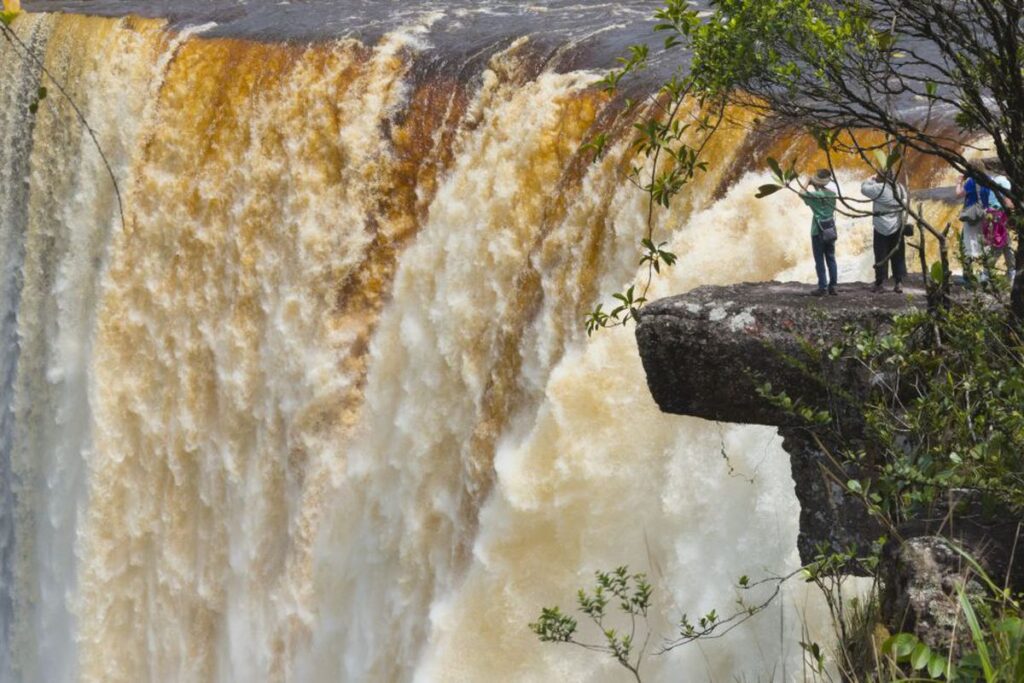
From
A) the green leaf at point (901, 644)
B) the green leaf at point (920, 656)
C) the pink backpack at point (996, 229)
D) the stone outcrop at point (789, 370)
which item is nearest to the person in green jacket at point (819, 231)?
the stone outcrop at point (789, 370)

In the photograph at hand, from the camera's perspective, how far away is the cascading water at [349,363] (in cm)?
937

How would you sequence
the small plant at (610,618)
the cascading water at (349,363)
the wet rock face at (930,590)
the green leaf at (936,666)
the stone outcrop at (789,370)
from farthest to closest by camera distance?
1. the cascading water at (349,363)
2. the small plant at (610,618)
3. the stone outcrop at (789,370)
4. the wet rock face at (930,590)
5. the green leaf at (936,666)

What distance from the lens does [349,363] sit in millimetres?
12922

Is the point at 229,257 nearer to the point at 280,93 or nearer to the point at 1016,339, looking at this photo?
the point at 280,93

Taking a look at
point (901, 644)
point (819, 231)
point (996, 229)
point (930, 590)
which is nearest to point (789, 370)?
point (819, 231)

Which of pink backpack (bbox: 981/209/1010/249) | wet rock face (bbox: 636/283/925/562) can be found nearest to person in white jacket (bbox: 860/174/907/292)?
wet rock face (bbox: 636/283/925/562)

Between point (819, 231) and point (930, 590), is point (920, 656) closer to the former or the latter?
point (930, 590)

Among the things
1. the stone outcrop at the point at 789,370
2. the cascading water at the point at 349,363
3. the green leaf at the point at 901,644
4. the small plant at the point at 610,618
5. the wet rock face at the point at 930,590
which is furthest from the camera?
the cascading water at the point at 349,363

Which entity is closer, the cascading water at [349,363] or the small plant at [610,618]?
the small plant at [610,618]

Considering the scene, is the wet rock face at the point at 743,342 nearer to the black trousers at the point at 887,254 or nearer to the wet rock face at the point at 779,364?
the wet rock face at the point at 779,364

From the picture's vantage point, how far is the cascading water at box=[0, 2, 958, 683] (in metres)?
9.37

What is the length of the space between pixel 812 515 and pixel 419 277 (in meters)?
5.64

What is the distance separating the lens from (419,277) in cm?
1238

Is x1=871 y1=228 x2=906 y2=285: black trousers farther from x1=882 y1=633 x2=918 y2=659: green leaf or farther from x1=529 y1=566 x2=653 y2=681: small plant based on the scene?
x1=882 y1=633 x2=918 y2=659: green leaf
